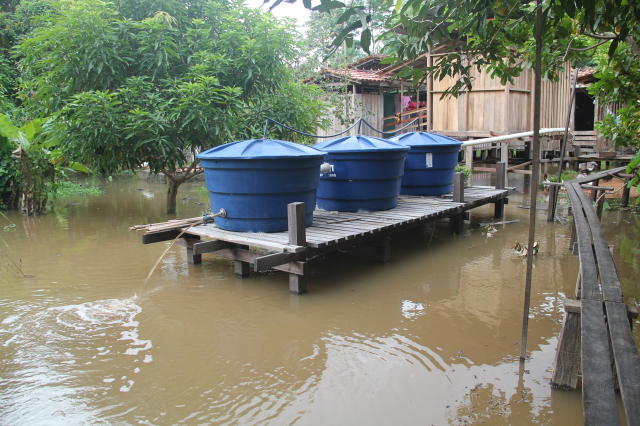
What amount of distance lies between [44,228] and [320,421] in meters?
8.71

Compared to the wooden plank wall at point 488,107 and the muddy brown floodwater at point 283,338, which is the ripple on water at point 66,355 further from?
the wooden plank wall at point 488,107

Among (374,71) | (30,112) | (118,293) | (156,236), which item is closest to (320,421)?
(118,293)

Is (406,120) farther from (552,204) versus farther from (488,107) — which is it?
(552,204)

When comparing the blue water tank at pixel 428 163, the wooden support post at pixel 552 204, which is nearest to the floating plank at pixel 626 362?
the blue water tank at pixel 428 163

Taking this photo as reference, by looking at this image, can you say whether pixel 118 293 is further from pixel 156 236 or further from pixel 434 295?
pixel 434 295

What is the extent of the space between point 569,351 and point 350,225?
3877 millimetres

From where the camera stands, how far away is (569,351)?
3686 millimetres

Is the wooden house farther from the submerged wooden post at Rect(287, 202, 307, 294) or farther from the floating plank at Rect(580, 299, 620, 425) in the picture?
the floating plank at Rect(580, 299, 620, 425)

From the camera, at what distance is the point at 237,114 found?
1061 cm

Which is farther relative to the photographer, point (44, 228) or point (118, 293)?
point (44, 228)

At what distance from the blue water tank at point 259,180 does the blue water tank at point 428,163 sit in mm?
3391

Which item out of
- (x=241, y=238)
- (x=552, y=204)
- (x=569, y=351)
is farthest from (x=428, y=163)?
(x=569, y=351)

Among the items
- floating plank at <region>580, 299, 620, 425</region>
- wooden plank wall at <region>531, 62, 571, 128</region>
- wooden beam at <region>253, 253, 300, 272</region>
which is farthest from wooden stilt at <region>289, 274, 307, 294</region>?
wooden plank wall at <region>531, 62, 571, 128</region>

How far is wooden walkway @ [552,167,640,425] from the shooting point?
2.02 metres
